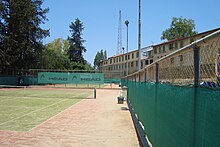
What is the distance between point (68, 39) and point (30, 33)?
48.6 m

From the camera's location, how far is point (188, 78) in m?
2.98

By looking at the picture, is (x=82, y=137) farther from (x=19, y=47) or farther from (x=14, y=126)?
(x=19, y=47)

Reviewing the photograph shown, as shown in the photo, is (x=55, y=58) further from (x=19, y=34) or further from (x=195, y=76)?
(x=195, y=76)

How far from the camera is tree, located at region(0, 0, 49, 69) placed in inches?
1834

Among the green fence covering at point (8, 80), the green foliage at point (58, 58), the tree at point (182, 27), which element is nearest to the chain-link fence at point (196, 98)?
the green fence covering at point (8, 80)

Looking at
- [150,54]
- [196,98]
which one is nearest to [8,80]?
[150,54]

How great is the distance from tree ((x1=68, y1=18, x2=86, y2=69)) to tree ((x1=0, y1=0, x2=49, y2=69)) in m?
39.4

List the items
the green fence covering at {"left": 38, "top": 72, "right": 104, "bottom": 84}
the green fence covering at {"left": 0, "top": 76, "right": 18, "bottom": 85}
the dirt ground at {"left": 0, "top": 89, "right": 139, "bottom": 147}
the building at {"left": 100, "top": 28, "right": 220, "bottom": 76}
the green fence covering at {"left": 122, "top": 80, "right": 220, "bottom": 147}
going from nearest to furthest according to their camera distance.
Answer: the green fence covering at {"left": 122, "top": 80, "right": 220, "bottom": 147}, the dirt ground at {"left": 0, "top": 89, "right": 139, "bottom": 147}, the green fence covering at {"left": 38, "top": 72, "right": 104, "bottom": 84}, the green fence covering at {"left": 0, "top": 76, "right": 18, "bottom": 85}, the building at {"left": 100, "top": 28, "right": 220, "bottom": 76}

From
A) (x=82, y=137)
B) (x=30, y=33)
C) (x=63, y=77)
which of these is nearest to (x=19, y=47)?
(x=30, y=33)

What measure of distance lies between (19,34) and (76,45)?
4919 cm

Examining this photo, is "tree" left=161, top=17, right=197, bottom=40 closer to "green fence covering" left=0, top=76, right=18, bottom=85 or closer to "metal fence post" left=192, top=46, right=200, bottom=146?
"green fence covering" left=0, top=76, right=18, bottom=85

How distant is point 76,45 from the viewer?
320ft

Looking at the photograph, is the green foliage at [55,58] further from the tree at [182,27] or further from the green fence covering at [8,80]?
the tree at [182,27]

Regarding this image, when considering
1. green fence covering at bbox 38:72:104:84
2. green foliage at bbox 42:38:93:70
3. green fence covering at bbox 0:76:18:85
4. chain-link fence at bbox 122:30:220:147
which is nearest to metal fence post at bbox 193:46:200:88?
chain-link fence at bbox 122:30:220:147
